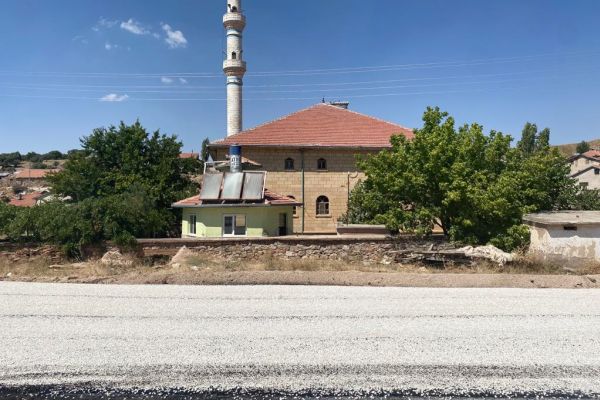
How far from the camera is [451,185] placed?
Result: 17.3 metres

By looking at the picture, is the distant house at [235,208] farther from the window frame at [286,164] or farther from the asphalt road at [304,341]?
the window frame at [286,164]

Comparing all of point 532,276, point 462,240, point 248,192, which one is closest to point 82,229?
point 248,192

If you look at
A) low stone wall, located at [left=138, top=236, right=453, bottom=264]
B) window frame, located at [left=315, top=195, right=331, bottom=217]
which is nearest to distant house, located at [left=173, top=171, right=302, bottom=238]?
low stone wall, located at [left=138, top=236, right=453, bottom=264]

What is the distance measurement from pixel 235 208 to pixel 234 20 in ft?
91.7

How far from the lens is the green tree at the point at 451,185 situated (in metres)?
17.3

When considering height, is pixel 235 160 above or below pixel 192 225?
above

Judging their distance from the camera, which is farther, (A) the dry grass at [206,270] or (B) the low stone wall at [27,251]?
(B) the low stone wall at [27,251]

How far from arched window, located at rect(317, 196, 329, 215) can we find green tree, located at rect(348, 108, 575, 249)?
34.3 ft

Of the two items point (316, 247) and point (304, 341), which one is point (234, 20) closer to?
point (316, 247)

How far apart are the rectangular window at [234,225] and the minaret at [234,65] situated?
22386 millimetres

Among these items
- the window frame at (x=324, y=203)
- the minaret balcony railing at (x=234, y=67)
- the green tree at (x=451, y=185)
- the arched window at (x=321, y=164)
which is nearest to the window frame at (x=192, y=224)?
the green tree at (x=451, y=185)

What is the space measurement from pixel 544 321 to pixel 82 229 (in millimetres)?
17052

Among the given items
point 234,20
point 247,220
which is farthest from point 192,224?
point 234,20

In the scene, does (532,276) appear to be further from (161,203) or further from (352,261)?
(161,203)
